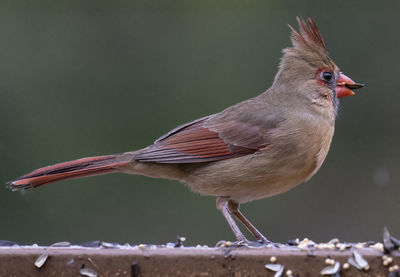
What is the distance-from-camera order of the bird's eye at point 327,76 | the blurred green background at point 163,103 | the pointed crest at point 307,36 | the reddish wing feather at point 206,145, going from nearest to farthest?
1. the reddish wing feather at point 206,145
2. the pointed crest at point 307,36
3. the bird's eye at point 327,76
4. the blurred green background at point 163,103

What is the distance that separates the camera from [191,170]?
3986 mm

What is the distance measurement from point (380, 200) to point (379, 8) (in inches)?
68.7

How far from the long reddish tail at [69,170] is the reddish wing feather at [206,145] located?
0.13 meters

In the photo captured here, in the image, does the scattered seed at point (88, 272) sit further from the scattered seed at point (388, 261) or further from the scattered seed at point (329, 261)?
the scattered seed at point (388, 261)

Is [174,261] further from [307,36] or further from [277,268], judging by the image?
[307,36]

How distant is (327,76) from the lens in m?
4.23

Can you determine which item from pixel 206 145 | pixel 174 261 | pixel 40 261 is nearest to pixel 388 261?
pixel 174 261

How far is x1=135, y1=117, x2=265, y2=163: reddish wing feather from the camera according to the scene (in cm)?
393

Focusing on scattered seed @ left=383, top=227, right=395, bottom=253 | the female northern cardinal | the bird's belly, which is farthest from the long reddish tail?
scattered seed @ left=383, top=227, right=395, bottom=253

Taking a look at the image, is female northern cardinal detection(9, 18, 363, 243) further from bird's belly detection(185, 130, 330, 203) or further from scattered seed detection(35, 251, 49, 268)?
scattered seed detection(35, 251, 49, 268)

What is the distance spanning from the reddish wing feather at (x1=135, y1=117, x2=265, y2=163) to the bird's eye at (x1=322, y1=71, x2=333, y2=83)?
54cm

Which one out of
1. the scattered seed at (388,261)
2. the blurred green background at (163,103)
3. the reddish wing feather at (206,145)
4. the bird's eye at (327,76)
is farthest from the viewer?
the blurred green background at (163,103)

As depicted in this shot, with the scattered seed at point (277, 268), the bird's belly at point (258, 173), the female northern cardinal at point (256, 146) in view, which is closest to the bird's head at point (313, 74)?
the female northern cardinal at point (256, 146)

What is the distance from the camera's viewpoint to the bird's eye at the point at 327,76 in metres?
4.23
